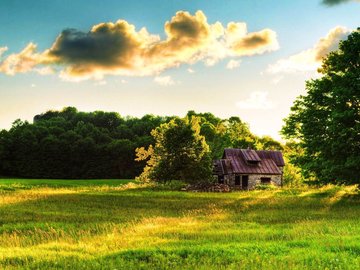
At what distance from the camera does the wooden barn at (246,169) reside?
71.1 m

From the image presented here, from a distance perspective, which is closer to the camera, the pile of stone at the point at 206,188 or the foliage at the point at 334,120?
the foliage at the point at 334,120

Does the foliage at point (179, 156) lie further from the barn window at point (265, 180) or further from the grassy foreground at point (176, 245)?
the grassy foreground at point (176, 245)

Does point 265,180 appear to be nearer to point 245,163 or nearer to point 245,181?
point 245,181

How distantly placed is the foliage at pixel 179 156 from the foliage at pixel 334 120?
21.1m

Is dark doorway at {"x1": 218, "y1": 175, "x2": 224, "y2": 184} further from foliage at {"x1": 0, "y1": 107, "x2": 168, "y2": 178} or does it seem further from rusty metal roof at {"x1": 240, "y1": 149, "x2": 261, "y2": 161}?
foliage at {"x1": 0, "y1": 107, "x2": 168, "y2": 178}

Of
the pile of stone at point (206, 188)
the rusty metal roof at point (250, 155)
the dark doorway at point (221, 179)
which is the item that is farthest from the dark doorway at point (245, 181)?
the pile of stone at point (206, 188)

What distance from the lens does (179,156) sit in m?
58.3

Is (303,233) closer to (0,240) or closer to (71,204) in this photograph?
(0,240)

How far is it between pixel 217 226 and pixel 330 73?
2419 centimetres

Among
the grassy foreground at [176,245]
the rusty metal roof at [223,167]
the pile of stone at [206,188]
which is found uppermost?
the rusty metal roof at [223,167]

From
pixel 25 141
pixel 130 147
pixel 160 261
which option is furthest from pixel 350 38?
pixel 25 141

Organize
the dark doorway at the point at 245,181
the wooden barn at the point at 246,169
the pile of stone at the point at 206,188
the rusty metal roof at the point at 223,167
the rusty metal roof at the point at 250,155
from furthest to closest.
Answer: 1. the rusty metal roof at the point at 250,155
2. the rusty metal roof at the point at 223,167
3. the dark doorway at the point at 245,181
4. the wooden barn at the point at 246,169
5. the pile of stone at the point at 206,188

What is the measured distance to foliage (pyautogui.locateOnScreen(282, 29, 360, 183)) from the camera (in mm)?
32562

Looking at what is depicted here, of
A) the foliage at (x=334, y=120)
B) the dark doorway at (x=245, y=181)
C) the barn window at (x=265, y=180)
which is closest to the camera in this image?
the foliage at (x=334, y=120)
